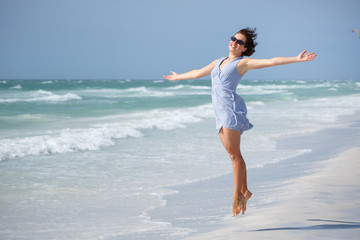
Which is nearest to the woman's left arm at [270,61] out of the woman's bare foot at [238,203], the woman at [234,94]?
the woman at [234,94]

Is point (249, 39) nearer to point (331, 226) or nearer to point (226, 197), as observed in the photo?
point (331, 226)

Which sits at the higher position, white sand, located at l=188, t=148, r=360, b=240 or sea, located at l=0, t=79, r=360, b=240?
white sand, located at l=188, t=148, r=360, b=240

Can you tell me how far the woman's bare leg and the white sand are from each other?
0.82 feet

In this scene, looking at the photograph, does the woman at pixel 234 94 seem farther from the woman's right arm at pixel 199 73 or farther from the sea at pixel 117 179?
the sea at pixel 117 179

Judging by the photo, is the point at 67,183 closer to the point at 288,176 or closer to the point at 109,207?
the point at 109,207

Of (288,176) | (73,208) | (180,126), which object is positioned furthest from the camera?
(180,126)

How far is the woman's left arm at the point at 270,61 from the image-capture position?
3174 millimetres

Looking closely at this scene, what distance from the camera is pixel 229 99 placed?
138 inches

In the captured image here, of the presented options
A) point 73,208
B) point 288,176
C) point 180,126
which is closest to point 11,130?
point 180,126

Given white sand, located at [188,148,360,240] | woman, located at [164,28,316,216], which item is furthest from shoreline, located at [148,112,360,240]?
woman, located at [164,28,316,216]

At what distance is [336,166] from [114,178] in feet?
11.5

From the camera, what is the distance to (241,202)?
3.74 meters

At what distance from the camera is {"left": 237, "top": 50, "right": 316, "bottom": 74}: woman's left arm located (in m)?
3.17

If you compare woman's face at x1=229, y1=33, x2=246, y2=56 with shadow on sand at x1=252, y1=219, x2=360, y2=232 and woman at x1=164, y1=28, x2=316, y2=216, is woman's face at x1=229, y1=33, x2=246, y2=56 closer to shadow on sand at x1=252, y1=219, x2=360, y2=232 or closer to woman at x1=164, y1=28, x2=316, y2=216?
woman at x1=164, y1=28, x2=316, y2=216
